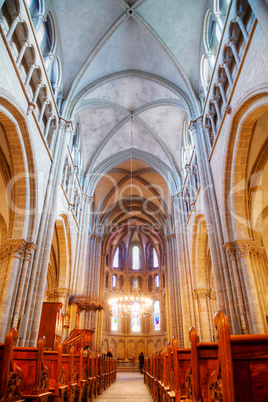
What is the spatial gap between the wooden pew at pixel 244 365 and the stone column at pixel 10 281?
7.95m

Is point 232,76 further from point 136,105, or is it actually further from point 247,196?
point 136,105

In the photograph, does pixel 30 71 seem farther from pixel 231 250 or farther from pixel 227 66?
pixel 231 250

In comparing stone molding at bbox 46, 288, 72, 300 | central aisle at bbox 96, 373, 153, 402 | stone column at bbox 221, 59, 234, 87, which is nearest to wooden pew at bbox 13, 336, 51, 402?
central aisle at bbox 96, 373, 153, 402

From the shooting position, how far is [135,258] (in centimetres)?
3866

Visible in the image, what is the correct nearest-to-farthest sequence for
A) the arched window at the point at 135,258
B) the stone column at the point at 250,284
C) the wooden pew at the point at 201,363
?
the wooden pew at the point at 201,363 → the stone column at the point at 250,284 → the arched window at the point at 135,258

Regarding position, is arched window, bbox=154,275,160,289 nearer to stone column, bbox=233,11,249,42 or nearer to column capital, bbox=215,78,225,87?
column capital, bbox=215,78,225,87

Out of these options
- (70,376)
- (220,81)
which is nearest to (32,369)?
(70,376)

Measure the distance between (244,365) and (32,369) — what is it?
10.3ft

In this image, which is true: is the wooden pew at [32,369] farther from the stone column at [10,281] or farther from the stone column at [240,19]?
the stone column at [240,19]

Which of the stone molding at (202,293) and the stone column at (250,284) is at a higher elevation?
the stone molding at (202,293)

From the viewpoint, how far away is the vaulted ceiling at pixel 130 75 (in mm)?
13969

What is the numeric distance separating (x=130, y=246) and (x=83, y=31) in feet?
92.4

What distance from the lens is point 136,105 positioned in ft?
63.2

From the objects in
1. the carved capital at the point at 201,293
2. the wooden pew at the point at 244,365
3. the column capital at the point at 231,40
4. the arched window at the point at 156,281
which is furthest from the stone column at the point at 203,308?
the arched window at the point at 156,281
